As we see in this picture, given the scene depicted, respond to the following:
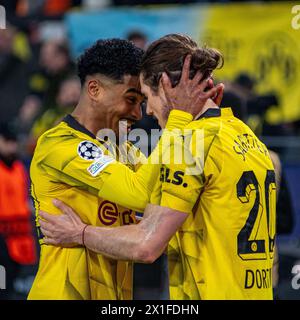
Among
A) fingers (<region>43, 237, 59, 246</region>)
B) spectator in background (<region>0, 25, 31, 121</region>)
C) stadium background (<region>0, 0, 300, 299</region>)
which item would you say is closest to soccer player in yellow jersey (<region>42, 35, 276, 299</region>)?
fingers (<region>43, 237, 59, 246</region>)

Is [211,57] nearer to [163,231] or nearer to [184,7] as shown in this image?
[163,231]

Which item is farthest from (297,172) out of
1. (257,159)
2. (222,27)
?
(257,159)

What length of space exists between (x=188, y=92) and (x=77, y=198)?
85 cm

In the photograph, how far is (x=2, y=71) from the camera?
1287 cm

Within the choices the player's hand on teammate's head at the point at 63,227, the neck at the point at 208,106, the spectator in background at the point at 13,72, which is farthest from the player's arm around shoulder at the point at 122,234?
the spectator in background at the point at 13,72

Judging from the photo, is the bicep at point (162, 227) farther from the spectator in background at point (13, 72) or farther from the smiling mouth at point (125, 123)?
the spectator in background at point (13, 72)

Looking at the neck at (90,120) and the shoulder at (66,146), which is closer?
the shoulder at (66,146)

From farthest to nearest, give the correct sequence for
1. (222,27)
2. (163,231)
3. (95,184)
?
(222,27) → (95,184) → (163,231)

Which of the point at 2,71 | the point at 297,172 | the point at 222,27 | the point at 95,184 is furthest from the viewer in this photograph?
the point at 2,71

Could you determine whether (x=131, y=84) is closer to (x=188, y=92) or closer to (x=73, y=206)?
(x=188, y=92)

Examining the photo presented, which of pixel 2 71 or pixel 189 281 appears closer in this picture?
pixel 189 281

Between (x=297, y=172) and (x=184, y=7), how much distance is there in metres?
3.27

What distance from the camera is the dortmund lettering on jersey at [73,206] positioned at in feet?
15.1

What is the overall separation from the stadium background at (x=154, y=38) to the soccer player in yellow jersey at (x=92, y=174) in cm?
419
